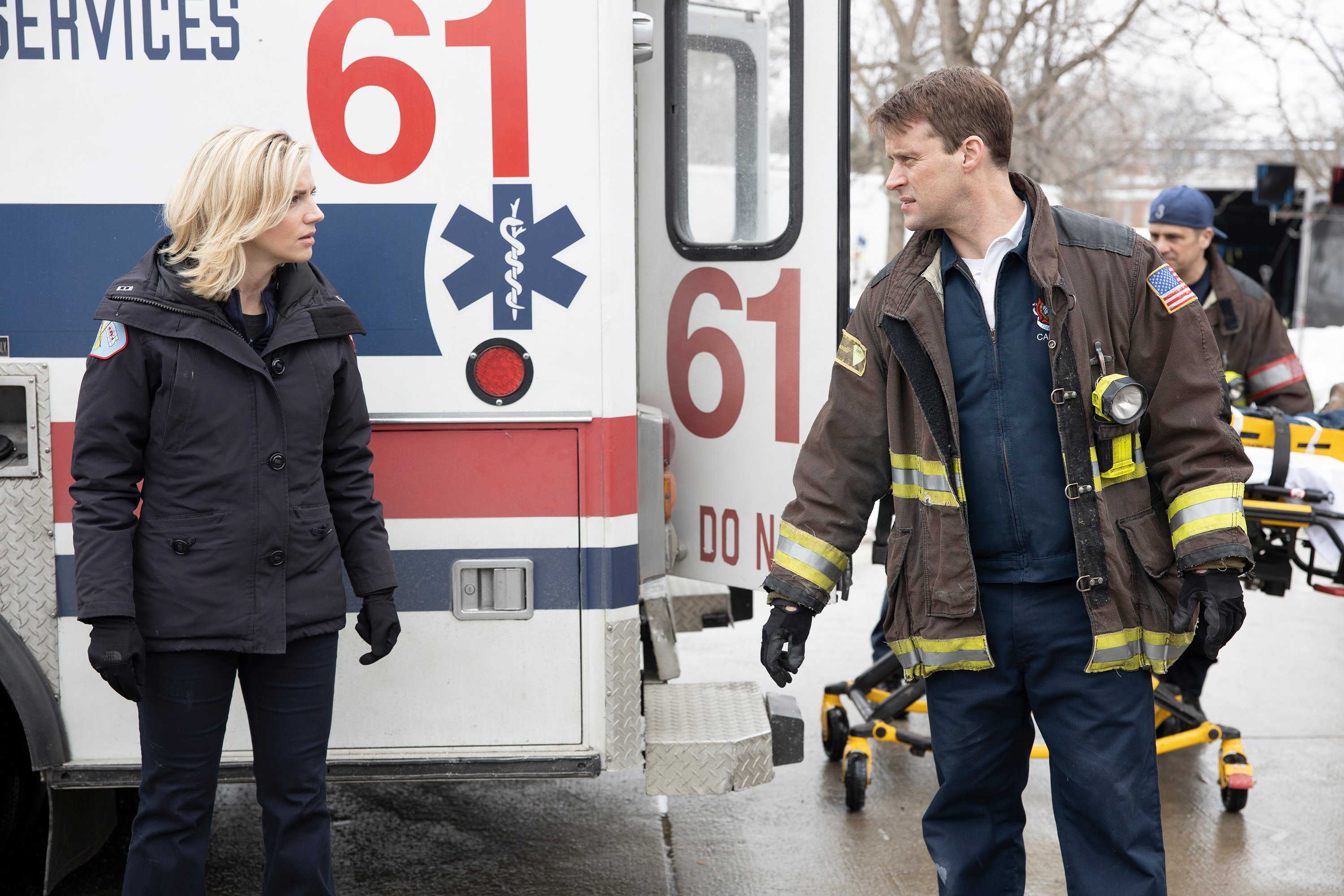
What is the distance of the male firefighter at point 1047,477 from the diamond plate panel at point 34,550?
1.64 metres

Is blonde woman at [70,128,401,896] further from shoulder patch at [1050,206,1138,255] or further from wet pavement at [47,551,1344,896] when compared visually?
shoulder patch at [1050,206,1138,255]

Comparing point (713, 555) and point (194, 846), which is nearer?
point (194, 846)

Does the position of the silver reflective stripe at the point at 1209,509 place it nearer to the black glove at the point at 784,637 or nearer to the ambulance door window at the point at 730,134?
the black glove at the point at 784,637

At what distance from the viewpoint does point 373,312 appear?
9.37 ft

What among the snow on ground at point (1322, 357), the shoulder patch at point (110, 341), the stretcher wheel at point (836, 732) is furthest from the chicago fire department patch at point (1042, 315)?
the snow on ground at point (1322, 357)

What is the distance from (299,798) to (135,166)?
1432 millimetres

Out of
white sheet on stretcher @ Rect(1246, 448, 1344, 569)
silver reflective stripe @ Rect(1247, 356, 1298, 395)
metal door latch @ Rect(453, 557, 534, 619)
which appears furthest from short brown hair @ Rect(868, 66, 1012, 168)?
silver reflective stripe @ Rect(1247, 356, 1298, 395)

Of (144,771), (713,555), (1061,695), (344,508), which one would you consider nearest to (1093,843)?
(1061,695)

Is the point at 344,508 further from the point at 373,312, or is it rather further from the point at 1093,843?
the point at 1093,843

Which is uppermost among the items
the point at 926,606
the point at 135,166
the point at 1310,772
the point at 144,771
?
the point at 135,166

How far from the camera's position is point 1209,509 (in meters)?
2.29

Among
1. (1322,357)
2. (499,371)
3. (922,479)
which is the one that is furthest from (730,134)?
(1322,357)

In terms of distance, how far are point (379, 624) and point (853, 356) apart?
44.3 inches

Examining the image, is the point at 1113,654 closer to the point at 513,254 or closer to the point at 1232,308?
the point at 513,254
